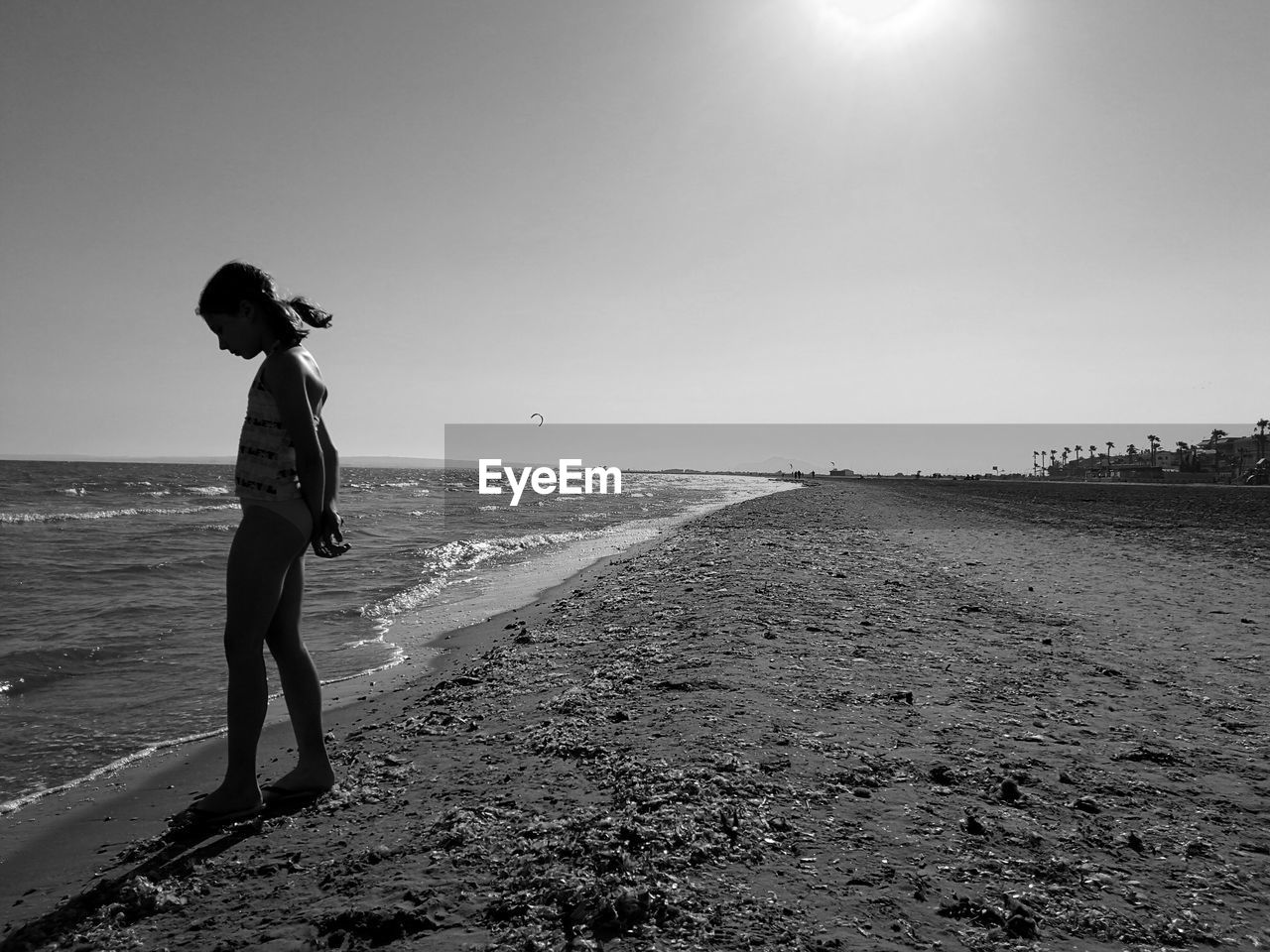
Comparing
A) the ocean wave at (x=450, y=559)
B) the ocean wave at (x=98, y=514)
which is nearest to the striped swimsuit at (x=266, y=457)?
the ocean wave at (x=450, y=559)

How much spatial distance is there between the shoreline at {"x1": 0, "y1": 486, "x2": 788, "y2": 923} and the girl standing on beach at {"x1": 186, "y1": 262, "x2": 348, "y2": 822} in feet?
1.60

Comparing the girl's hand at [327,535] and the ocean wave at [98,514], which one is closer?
the girl's hand at [327,535]

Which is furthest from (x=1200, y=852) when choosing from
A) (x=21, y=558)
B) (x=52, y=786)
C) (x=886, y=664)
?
(x=21, y=558)

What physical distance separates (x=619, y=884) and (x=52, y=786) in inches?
143

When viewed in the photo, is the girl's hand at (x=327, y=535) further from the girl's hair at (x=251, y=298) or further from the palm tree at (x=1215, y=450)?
the palm tree at (x=1215, y=450)

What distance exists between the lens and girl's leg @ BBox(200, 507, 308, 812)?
2.84 m

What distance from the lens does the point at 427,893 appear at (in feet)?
7.08

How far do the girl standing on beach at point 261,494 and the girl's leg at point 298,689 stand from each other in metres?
0.02

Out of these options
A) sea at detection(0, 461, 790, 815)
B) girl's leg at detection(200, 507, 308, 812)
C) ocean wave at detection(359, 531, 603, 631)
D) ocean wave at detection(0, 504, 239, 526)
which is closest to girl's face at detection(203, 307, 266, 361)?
girl's leg at detection(200, 507, 308, 812)

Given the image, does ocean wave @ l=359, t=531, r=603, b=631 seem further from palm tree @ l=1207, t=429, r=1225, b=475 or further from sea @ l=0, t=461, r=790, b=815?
palm tree @ l=1207, t=429, r=1225, b=475

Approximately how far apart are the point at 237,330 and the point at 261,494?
73 cm

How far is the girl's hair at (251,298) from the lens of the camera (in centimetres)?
290

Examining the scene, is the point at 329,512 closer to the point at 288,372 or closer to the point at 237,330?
the point at 288,372

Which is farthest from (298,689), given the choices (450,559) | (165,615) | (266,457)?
(450,559)
